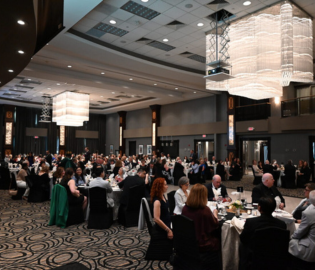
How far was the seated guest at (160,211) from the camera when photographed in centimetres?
353

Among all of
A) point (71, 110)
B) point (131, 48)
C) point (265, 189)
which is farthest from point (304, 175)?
point (71, 110)

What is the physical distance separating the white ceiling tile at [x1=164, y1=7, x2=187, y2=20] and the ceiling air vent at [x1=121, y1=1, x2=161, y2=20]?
0.91 feet

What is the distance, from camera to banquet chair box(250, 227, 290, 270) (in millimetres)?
2441

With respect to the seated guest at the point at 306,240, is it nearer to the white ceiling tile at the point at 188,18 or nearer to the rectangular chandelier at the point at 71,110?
Result: the white ceiling tile at the point at 188,18

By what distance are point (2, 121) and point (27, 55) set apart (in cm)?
1860

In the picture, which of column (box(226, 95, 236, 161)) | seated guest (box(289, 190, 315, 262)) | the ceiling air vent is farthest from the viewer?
column (box(226, 95, 236, 161))

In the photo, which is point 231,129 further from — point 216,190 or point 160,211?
point 160,211

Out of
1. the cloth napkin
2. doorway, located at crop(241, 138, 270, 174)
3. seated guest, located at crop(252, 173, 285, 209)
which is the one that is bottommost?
the cloth napkin

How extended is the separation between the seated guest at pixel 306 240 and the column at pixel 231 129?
12.0 meters

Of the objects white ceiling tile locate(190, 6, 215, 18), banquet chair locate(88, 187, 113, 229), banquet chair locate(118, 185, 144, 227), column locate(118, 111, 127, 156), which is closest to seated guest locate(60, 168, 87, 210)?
banquet chair locate(88, 187, 113, 229)

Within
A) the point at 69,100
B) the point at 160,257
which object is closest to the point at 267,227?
the point at 160,257

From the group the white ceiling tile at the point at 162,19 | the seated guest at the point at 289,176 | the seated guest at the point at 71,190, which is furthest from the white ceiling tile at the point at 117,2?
the seated guest at the point at 289,176

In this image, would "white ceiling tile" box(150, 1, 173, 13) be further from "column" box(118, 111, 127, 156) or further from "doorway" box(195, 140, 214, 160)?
"column" box(118, 111, 127, 156)

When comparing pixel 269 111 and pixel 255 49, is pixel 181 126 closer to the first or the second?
pixel 269 111
